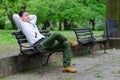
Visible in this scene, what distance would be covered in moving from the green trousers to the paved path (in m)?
0.29

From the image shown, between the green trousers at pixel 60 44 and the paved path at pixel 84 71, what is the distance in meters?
0.29

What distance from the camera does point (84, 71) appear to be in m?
8.27

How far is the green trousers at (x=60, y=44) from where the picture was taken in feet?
26.5

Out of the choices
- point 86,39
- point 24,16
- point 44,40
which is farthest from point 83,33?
point 44,40

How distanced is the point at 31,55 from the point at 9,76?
0.66m

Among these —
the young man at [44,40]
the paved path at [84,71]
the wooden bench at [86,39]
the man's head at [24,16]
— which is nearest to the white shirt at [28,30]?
the young man at [44,40]

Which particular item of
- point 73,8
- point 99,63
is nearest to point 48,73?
point 99,63

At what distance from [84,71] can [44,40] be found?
40.5 inches

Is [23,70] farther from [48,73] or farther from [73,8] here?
[73,8]

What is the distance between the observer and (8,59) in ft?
25.3

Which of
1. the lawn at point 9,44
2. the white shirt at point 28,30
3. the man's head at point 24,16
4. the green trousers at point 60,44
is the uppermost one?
the man's head at point 24,16

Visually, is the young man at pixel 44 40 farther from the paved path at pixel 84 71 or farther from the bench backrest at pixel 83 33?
the bench backrest at pixel 83 33

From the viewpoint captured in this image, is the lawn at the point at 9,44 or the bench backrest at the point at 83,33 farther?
the bench backrest at the point at 83,33

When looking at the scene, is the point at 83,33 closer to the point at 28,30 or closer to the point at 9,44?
the point at 9,44
